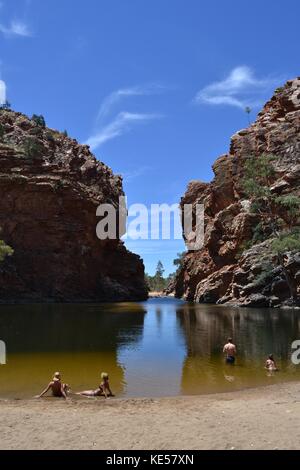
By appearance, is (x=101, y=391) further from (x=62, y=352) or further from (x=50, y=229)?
(x=50, y=229)

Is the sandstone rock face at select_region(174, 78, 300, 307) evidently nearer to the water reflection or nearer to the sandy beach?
the water reflection

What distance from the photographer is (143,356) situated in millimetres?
25438

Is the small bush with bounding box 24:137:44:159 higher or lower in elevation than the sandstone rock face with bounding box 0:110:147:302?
higher

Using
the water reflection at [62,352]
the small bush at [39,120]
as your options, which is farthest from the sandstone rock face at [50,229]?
the water reflection at [62,352]

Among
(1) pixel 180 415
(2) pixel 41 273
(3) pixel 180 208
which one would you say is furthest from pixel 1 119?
(1) pixel 180 415

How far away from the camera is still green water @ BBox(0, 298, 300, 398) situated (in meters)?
18.3

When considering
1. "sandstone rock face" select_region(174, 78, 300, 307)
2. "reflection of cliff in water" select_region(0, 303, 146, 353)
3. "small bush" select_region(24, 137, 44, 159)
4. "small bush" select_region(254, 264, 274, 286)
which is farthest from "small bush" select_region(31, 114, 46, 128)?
"reflection of cliff in water" select_region(0, 303, 146, 353)

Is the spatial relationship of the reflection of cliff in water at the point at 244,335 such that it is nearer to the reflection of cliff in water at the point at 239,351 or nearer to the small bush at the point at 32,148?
the reflection of cliff in water at the point at 239,351

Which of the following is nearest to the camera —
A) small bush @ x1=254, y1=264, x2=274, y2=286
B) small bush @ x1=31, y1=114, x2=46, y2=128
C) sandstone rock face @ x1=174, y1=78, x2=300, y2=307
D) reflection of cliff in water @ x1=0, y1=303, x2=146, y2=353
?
reflection of cliff in water @ x1=0, y1=303, x2=146, y2=353

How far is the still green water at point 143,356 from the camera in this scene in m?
18.3

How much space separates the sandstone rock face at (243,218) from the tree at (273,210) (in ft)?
8.71

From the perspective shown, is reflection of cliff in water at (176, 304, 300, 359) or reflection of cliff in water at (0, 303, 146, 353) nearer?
reflection of cliff in water at (176, 304, 300, 359)

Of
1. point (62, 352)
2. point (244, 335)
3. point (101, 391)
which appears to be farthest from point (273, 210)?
point (101, 391)

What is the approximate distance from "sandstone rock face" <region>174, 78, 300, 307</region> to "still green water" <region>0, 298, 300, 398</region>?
26.4 m
